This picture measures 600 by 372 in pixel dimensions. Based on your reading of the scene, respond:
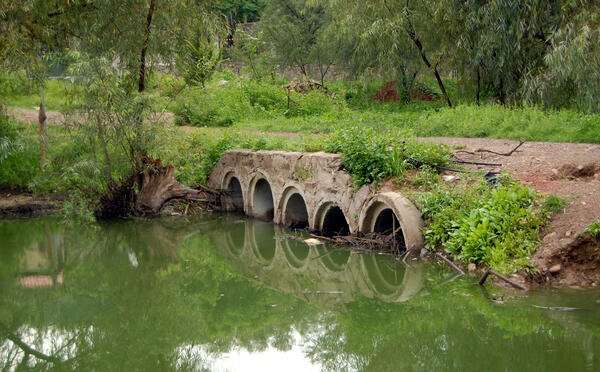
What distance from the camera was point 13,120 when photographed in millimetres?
19000

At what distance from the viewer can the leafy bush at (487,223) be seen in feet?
29.0

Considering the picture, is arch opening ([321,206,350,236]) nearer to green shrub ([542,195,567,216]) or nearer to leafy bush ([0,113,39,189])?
green shrub ([542,195,567,216])

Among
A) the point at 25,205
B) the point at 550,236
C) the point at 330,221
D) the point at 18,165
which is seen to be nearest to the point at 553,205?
the point at 550,236

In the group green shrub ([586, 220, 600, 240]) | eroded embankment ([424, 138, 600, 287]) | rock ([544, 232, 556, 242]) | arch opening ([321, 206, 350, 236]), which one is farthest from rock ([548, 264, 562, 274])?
arch opening ([321, 206, 350, 236])

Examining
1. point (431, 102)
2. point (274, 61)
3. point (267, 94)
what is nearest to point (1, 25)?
point (267, 94)

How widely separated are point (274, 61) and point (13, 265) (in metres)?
19.9

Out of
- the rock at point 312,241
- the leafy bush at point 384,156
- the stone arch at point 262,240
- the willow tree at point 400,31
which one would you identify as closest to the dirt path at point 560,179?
the leafy bush at point 384,156

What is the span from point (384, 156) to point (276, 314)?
352cm

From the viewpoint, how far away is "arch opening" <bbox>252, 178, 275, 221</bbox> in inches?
623

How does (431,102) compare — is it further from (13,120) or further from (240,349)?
(240,349)

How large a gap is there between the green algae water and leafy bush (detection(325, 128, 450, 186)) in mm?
1236

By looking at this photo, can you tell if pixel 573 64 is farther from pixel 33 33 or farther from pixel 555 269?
pixel 33 33

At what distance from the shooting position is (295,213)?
48.4 ft

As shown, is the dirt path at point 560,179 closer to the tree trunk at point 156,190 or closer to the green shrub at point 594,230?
the green shrub at point 594,230
